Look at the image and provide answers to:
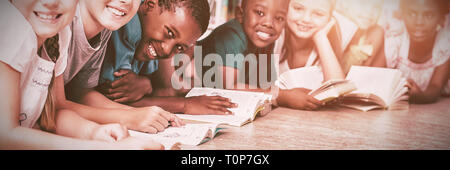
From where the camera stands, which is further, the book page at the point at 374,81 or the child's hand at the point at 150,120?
the book page at the point at 374,81

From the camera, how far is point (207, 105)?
6.67 feet

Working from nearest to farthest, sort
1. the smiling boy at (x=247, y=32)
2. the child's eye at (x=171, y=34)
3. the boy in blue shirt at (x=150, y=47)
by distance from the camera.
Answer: the boy in blue shirt at (x=150, y=47)
the child's eye at (x=171, y=34)
the smiling boy at (x=247, y=32)

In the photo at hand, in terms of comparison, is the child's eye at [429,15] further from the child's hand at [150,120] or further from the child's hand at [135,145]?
the child's hand at [135,145]

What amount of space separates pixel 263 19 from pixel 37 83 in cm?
128

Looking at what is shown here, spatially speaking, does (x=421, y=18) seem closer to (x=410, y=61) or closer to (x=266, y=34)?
(x=410, y=61)

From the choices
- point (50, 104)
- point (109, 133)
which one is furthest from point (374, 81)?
point (50, 104)

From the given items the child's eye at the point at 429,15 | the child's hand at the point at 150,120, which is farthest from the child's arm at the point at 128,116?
the child's eye at the point at 429,15

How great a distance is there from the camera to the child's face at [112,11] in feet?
5.17

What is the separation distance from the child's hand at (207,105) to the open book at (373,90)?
0.85m

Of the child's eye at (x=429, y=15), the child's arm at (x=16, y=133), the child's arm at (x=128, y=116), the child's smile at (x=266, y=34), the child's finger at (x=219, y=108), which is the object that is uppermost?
the child's eye at (x=429, y=15)

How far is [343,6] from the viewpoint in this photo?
225cm

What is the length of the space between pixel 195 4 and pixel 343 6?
975 millimetres
